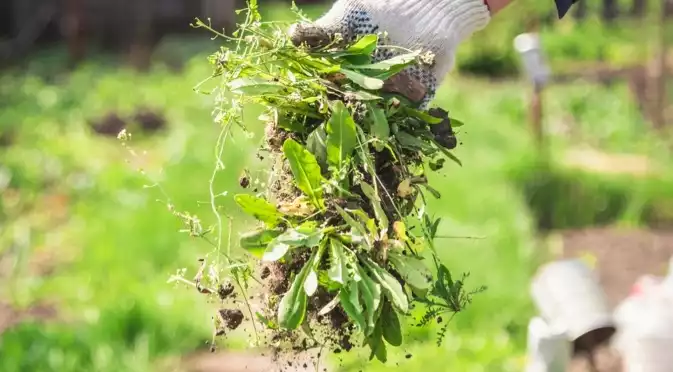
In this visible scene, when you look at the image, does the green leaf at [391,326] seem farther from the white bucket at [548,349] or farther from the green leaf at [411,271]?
the white bucket at [548,349]

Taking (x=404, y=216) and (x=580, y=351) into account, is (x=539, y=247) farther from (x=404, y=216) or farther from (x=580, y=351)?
(x=404, y=216)

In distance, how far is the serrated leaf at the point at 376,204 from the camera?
1610mm

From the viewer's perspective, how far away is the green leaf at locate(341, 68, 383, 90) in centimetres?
164

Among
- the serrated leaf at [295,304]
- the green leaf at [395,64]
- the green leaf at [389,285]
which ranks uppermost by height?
the green leaf at [395,64]

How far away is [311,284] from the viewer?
1.58 metres

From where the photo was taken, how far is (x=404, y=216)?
1732mm

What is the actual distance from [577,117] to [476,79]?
302 cm

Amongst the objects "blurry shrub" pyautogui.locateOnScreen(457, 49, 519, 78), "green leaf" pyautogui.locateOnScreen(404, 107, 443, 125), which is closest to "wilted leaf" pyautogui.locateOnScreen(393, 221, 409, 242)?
"green leaf" pyautogui.locateOnScreen(404, 107, 443, 125)

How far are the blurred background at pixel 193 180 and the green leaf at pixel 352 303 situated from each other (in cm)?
22

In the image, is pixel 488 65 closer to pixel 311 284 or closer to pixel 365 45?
pixel 365 45

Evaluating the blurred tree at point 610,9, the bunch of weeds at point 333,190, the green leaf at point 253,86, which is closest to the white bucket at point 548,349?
the bunch of weeds at point 333,190

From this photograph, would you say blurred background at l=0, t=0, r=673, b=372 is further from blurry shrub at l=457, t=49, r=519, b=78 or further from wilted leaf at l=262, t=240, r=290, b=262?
wilted leaf at l=262, t=240, r=290, b=262

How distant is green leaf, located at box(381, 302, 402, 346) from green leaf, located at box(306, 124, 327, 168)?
25 centimetres

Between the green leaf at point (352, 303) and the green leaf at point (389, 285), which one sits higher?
the green leaf at point (389, 285)
